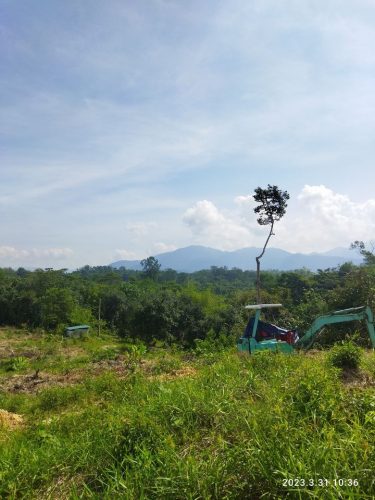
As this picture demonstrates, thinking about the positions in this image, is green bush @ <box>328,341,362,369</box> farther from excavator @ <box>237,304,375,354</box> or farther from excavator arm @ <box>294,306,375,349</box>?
excavator @ <box>237,304,375,354</box>

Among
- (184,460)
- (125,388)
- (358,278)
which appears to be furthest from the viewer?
(358,278)

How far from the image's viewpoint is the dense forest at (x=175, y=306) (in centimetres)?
2036

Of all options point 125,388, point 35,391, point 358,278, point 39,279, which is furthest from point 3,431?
point 39,279

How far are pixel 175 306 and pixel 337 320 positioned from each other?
23.9 meters

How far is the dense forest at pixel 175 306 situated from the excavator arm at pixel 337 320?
5.95 metres

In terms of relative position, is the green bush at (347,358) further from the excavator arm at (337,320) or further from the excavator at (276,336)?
the excavator at (276,336)

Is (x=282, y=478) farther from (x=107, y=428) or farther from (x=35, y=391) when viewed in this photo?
(x=35, y=391)

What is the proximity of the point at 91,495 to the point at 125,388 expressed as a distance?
15.6 feet

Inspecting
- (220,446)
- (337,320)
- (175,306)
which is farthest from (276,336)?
(175,306)

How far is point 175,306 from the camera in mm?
32156

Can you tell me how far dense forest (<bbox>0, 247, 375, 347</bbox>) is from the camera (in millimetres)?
20359

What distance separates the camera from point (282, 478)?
2756 mm

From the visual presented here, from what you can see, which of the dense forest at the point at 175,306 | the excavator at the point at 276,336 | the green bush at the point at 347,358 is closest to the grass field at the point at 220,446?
the green bush at the point at 347,358

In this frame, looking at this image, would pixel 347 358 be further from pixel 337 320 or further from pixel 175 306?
pixel 175 306
